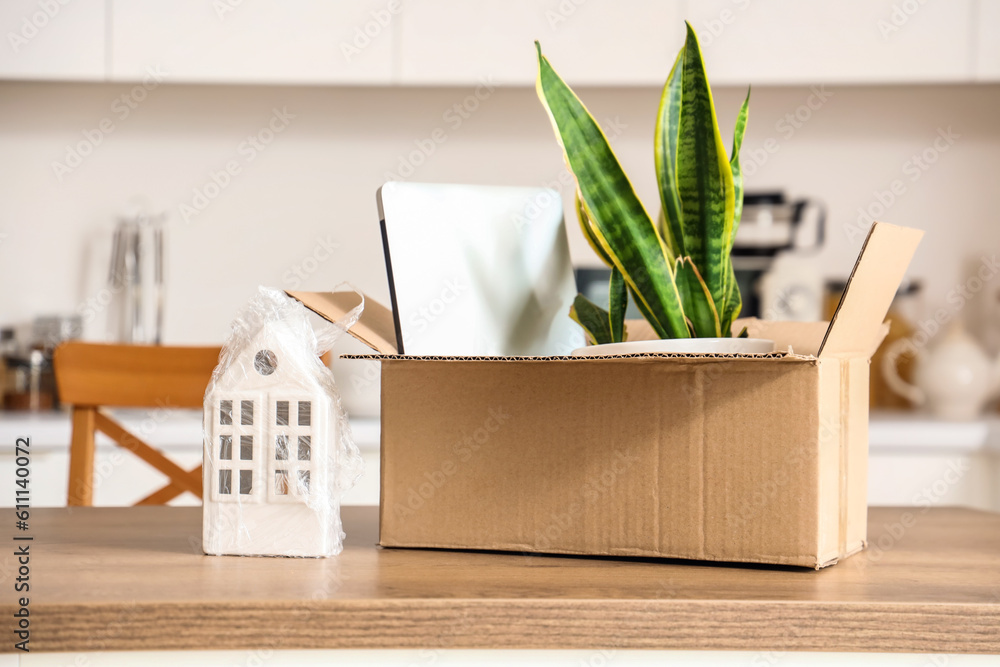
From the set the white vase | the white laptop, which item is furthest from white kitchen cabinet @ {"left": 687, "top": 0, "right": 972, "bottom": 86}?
the white laptop

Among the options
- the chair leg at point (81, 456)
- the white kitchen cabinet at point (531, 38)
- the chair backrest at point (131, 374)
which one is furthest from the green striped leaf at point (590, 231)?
the white kitchen cabinet at point (531, 38)

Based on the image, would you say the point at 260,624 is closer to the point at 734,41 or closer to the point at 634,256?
→ the point at 634,256

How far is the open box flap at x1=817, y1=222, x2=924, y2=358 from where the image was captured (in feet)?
1.86

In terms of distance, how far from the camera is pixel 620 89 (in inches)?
94.7

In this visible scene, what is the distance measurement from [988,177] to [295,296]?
2287 mm

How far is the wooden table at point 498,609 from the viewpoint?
0.48 meters

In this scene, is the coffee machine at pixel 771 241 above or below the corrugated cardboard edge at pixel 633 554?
above

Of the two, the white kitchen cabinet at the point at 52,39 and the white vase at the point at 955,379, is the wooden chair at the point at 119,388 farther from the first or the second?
the white vase at the point at 955,379

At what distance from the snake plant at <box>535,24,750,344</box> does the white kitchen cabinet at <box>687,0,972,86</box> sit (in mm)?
1539

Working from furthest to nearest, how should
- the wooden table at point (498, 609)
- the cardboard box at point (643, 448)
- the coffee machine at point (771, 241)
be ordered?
1. the coffee machine at point (771, 241)
2. the cardboard box at point (643, 448)
3. the wooden table at point (498, 609)

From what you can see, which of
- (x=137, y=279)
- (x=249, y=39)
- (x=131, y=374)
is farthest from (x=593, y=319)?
(x=137, y=279)

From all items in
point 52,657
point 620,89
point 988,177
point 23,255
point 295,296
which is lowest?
point 52,657

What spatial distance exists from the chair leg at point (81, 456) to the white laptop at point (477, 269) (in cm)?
65

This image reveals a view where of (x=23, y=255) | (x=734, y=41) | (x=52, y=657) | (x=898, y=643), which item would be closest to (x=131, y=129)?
(x=23, y=255)
